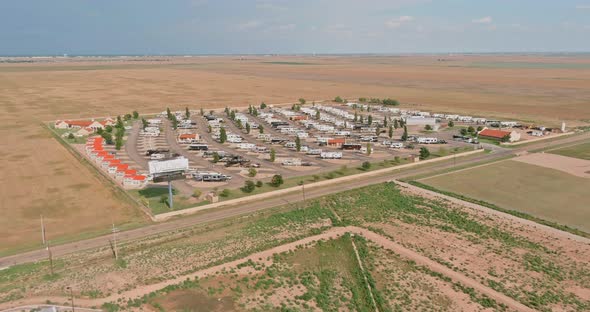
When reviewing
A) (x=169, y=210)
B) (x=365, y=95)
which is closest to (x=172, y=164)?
(x=169, y=210)

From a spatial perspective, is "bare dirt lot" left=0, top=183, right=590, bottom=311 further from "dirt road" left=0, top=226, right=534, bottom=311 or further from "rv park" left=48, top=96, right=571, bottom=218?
"rv park" left=48, top=96, right=571, bottom=218

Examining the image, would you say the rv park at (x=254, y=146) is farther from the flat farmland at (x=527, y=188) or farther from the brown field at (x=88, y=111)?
the flat farmland at (x=527, y=188)

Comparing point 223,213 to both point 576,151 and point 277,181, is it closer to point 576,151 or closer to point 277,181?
point 277,181

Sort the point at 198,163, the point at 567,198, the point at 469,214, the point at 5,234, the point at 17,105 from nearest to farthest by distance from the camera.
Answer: the point at 5,234 → the point at 469,214 → the point at 567,198 → the point at 198,163 → the point at 17,105

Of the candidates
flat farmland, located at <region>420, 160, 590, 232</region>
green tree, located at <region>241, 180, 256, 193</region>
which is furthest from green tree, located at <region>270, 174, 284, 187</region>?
flat farmland, located at <region>420, 160, 590, 232</region>

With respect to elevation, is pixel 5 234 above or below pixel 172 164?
below

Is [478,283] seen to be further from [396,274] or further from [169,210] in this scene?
[169,210]

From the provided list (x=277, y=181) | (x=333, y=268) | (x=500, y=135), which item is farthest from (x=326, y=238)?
(x=500, y=135)
